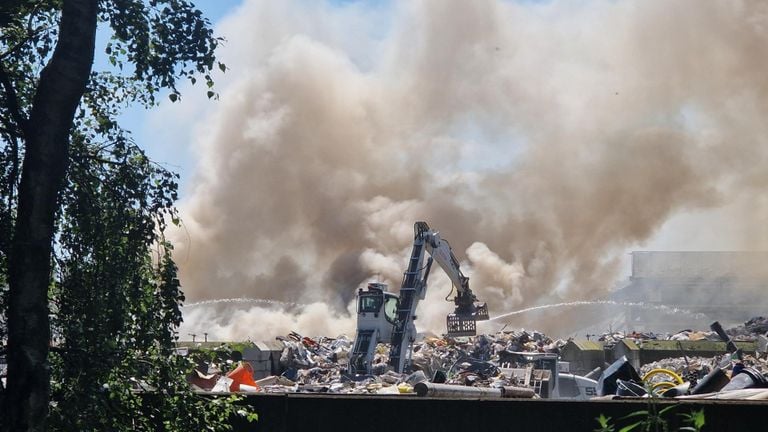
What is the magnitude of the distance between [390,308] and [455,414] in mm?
19412

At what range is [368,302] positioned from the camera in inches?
1147

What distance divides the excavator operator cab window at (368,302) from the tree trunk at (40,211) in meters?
21.9

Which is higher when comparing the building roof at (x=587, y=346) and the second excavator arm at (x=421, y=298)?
the second excavator arm at (x=421, y=298)

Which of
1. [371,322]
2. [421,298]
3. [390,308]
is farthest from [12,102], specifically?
[421,298]

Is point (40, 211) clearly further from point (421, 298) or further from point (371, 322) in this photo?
point (421, 298)

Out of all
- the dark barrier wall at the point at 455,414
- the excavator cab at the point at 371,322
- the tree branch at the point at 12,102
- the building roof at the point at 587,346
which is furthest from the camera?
the building roof at the point at 587,346

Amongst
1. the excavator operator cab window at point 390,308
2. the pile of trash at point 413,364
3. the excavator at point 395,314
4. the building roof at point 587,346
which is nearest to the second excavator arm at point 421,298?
the excavator at point 395,314

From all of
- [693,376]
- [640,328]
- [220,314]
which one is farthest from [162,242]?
[640,328]

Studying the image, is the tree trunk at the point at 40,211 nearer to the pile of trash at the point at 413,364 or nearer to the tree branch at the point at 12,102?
the tree branch at the point at 12,102

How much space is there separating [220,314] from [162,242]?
5177cm

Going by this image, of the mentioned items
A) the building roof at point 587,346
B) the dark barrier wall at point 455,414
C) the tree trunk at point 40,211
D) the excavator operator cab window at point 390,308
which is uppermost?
the excavator operator cab window at point 390,308

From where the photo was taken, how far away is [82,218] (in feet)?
25.8

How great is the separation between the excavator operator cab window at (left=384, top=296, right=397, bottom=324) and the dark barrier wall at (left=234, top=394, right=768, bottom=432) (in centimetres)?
1873

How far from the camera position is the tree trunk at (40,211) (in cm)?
692
